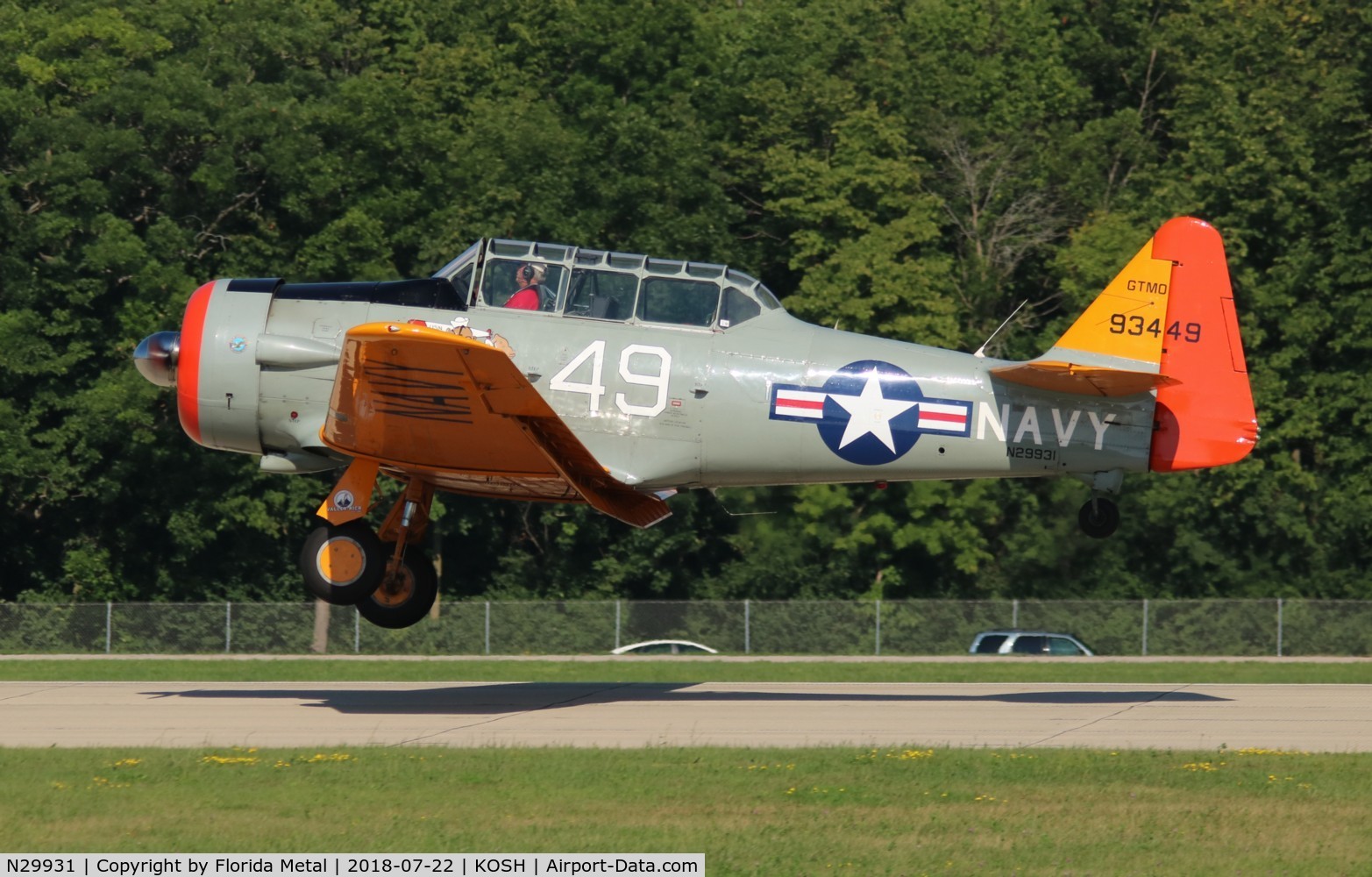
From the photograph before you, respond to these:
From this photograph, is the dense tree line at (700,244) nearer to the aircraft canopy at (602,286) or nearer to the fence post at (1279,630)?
the fence post at (1279,630)

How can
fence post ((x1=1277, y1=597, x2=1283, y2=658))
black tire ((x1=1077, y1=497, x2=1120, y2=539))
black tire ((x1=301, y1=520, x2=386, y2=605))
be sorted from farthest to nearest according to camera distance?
1. fence post ((x1=1277, y1=597, x2=1283, y2=658))
2. black tire ((x1=1077, y1=497, x2=1120, y2=539))
3. black tire ((x1=301, y1=520, x2=386, y2=605))

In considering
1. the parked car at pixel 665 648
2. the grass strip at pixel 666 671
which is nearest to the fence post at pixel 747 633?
the parked car at pixel 665 648

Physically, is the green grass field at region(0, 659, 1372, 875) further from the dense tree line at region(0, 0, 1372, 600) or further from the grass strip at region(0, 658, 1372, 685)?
the dense tree line at region(0, 0, 1372, 600)

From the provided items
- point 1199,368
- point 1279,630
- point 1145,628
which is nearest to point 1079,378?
point 1199,368

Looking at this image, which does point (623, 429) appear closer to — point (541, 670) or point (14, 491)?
point (541, 670)

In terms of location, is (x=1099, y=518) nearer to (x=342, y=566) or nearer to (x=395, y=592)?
(x=395, y=592)

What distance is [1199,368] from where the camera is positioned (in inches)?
635

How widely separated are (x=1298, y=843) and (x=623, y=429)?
7.72m

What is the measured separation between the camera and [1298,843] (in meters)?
10.6

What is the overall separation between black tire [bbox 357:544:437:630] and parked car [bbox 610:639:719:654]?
40.3ft

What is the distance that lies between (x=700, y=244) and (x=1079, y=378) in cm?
2351

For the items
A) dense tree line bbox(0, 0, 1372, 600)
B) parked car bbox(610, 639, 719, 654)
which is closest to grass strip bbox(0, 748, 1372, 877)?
parked car bbox(610, 639, 719, 654)

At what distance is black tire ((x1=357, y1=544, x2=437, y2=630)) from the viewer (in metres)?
16.8

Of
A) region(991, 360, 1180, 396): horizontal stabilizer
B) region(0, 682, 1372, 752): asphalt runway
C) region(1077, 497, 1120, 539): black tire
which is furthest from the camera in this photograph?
region(1077, 497, 1120, 539): black tire
